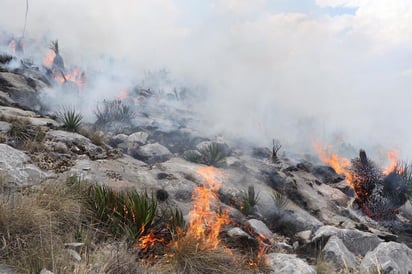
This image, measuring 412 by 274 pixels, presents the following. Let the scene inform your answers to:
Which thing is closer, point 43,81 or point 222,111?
point 43,81

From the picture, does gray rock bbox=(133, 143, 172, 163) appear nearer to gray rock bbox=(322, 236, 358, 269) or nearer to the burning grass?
gray rock bbox=(322, 236, 358, 269)

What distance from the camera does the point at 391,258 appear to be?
5.76 meters

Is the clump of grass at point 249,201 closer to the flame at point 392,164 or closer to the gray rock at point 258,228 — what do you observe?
the gray rock at point 258,228

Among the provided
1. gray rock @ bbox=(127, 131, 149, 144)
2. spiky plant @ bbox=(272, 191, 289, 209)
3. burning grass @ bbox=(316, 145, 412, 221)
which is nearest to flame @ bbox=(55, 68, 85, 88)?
gray rock @ bbox=(127, 131, 149, 144)

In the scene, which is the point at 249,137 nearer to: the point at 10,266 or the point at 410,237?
the point at 410,237

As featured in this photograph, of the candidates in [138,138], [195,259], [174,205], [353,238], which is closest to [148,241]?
[195,259]

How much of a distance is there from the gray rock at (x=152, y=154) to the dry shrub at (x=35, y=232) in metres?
7.51

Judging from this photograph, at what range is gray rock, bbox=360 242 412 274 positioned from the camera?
552 centimetres

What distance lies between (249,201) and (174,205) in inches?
101

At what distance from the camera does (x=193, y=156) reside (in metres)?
12.1

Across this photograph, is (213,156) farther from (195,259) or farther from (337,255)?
(195,259)

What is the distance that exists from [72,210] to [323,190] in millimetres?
11065

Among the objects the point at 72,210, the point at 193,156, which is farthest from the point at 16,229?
the point at 193,156

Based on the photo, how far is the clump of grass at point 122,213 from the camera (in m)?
4.61
